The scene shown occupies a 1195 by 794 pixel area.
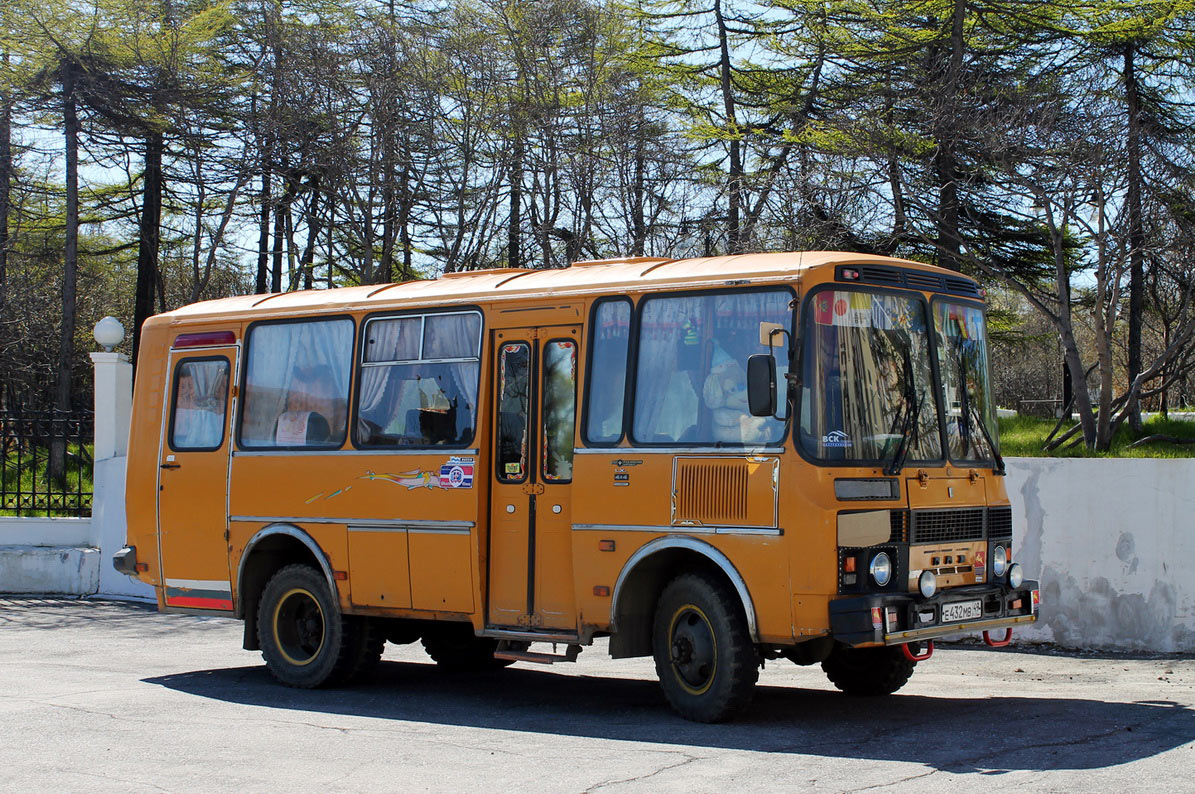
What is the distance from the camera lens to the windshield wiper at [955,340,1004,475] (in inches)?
349

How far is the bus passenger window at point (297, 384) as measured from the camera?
10672 millimetres

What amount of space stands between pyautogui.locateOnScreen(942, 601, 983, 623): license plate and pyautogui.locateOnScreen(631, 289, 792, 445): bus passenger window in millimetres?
1546

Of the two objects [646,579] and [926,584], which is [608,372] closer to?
[646,579]

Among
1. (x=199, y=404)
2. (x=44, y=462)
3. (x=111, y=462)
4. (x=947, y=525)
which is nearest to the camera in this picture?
(x=947, y=525)

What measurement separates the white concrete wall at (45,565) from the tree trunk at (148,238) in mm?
12483

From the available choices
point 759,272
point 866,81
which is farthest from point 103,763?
point 866,81

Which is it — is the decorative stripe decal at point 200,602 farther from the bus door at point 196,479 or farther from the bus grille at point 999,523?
the bus grille at point 999,523

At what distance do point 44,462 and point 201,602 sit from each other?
8326 millimetres

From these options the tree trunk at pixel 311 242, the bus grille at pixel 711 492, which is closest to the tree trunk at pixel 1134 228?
the bus grille at pixel 711 492

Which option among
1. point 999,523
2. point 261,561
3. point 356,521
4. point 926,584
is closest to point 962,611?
point 926,584

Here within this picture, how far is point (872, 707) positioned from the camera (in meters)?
9.11

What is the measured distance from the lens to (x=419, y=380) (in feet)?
33.3

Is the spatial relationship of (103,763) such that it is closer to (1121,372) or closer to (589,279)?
(589,279)

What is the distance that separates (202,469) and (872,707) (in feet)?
20.0
